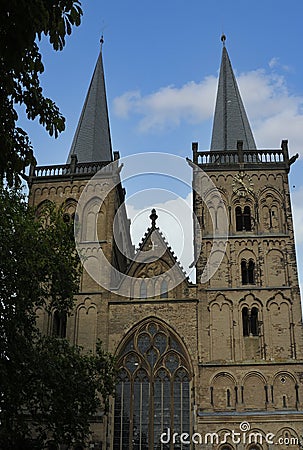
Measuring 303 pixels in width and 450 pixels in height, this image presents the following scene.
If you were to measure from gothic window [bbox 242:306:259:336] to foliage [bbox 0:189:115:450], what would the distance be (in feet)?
25.9

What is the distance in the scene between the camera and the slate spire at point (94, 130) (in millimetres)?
32750

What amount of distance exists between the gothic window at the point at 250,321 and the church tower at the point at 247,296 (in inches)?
1.7

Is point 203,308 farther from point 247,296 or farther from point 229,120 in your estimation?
point 229,120

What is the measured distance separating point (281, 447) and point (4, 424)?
1158 cm

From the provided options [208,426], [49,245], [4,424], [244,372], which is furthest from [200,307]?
[4,424]

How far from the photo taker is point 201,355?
2570 centimetres

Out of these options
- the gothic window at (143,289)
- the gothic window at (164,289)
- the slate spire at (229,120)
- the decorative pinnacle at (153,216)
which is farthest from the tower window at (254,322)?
the slate spire at (229,120)

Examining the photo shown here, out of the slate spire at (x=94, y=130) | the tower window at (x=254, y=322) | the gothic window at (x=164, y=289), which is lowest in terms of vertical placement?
the tower window at (x=254, y=322)

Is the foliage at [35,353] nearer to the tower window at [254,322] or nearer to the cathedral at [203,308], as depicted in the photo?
the cathedral at [203,308]

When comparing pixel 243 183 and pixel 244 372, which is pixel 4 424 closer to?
pixel 244 372

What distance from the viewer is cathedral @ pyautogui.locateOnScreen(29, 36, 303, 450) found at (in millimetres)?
24500

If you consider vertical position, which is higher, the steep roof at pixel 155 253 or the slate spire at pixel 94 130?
the slate spire at pixel 94 130

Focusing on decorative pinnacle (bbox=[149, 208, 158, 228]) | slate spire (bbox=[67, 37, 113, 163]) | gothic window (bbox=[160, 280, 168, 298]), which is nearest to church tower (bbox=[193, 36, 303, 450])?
gothic window (bbox=[160, 280, 168, 298])

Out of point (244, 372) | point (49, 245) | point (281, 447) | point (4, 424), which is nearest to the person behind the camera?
point (4, 424)
